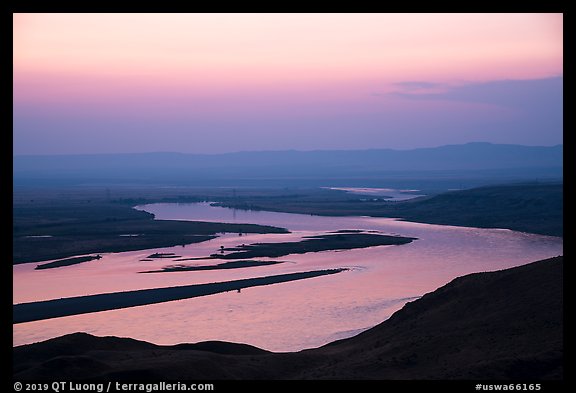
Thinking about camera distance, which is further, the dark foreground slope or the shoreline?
the shoreline

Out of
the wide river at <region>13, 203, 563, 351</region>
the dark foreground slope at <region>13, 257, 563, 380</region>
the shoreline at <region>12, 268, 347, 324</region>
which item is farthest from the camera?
the shoreline at <region>12, 268, 347, 324</region>

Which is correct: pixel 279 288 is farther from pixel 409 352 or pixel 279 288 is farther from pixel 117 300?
pixel 409 352

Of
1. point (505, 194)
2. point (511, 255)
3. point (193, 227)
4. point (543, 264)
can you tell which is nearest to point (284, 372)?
point (543, 264)

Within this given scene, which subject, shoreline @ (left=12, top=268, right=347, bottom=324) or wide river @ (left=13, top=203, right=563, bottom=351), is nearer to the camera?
wide river @ (left=13, top=203, right=563, bottom=351)

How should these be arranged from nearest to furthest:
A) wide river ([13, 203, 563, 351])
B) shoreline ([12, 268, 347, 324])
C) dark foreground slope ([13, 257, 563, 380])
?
dark foreground slope ([13, 257, 563, 380]), wide river ([13, 203, 563, 351]), shoreline ([12, 268, 347, 324])

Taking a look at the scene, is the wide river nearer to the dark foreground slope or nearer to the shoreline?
the shoreline

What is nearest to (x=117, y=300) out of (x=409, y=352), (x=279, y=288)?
(x=279, y=288)

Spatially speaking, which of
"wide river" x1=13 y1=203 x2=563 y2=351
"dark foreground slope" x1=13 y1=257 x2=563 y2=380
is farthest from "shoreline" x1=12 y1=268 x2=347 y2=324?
"dark foreground slope" x1=13 y1=257 x2=563 y2=380

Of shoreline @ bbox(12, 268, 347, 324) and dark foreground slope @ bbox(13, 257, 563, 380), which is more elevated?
dark foreground slope @ bbox(13, 257, 563, 380)
